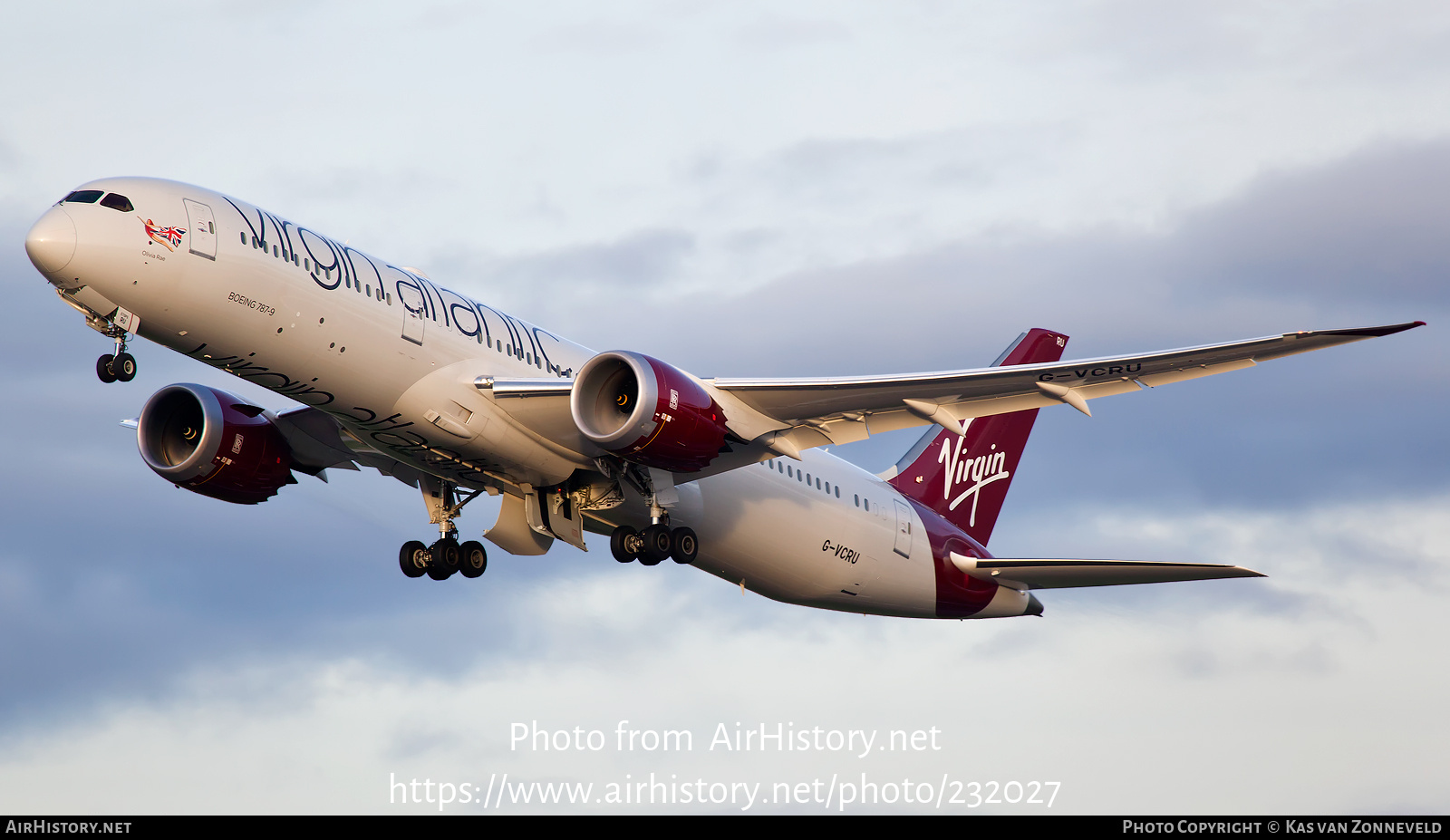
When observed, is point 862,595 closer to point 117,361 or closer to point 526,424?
point 526,424

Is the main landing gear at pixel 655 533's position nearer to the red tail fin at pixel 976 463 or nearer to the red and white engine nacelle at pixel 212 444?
the red and white engine nacelle at pixel 212 444

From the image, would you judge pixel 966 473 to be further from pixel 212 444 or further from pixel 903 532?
pixel 212 444

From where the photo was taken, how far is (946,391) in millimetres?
26781

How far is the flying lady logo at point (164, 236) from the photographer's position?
2381 cm

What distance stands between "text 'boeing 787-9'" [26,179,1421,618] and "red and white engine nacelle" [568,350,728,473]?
4 centimetres

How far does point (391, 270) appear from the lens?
1057 inches

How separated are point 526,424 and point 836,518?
8.62 metres

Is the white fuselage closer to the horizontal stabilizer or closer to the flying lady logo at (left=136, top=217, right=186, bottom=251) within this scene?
the flying lady logo at (left=136, top=217, right=186, bottom=251)

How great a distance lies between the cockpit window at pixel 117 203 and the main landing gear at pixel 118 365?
183 cm

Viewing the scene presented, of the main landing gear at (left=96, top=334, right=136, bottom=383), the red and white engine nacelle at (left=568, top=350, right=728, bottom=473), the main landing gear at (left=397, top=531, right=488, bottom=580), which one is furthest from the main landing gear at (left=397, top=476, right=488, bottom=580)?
the main landing gear at (left=96, top=334, right=136, bottom=383)

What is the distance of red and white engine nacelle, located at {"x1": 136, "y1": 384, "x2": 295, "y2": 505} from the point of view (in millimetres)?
31719

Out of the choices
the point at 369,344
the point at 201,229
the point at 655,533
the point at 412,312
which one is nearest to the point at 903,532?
the point at 655,533

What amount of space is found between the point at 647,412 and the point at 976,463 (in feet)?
51.8

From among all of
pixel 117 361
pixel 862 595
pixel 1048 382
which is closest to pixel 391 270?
pixel 117 361
